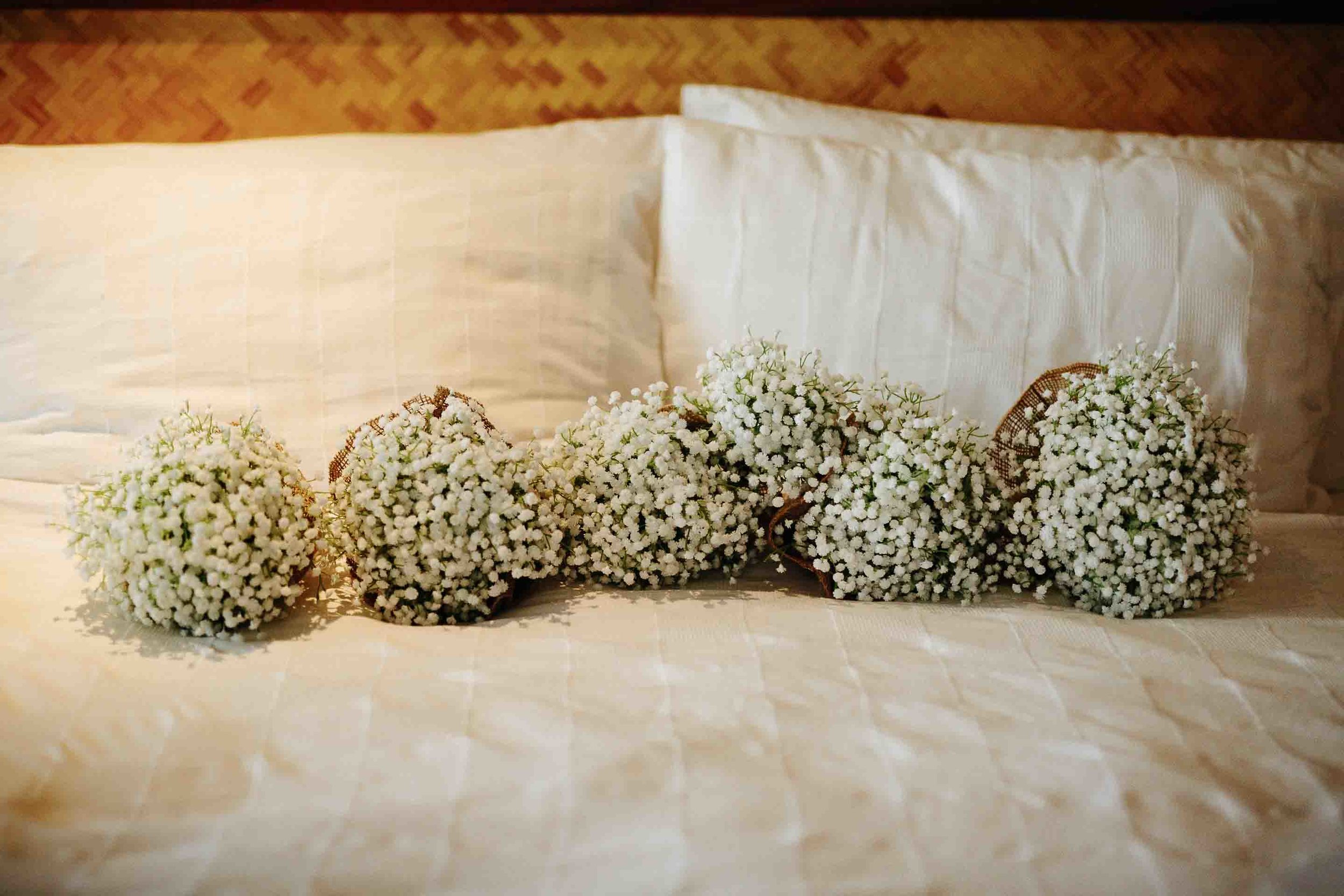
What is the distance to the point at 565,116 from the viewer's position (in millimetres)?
1794

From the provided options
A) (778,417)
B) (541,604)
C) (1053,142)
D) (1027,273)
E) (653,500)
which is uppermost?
(1053,142)

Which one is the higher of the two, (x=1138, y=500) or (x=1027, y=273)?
(x=1027, y=273)

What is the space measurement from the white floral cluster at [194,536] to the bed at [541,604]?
4cm

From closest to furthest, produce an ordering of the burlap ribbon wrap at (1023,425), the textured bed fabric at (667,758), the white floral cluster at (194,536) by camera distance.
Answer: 1. the textured bed fabric at (667,758)
2. the white floral cluster at (194,536)
3. the burlap ribbon wrap at (1023,425)

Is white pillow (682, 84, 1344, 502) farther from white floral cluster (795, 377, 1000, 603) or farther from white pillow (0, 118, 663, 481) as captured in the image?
white floral cluster (795, 377, 1000, 603)

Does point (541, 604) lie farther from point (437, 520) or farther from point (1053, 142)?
point (1053, 142)

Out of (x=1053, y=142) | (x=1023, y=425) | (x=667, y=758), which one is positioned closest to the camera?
(x=667, y=758)

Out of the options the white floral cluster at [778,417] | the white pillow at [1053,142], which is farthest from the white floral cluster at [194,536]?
the white pillow at [1053,142]

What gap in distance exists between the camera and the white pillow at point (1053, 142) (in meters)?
1.60

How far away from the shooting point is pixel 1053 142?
1635 mm

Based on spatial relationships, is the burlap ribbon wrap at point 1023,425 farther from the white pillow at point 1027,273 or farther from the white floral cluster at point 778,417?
the white floral cluster at point 778,417

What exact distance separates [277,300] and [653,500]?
0.56 m

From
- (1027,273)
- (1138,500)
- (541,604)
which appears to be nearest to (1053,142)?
(1027,273)

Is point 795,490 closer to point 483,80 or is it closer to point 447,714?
point 447,714
